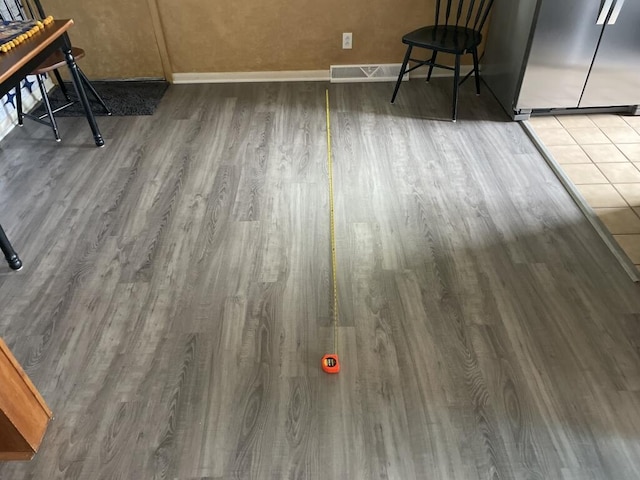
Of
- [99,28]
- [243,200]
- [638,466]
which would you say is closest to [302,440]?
[638,466]

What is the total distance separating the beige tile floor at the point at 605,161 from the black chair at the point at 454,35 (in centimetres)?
60

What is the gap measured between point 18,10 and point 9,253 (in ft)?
7.06

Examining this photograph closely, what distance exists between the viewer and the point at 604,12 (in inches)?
102

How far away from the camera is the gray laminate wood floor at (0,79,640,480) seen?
141 cm

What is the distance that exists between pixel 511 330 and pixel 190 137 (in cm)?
217

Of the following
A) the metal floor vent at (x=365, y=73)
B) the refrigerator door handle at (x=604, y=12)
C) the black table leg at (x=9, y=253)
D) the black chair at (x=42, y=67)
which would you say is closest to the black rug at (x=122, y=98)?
the black chair at (x=42, y=67)

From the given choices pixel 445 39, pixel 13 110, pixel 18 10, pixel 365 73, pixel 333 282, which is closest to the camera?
pixel 333 282

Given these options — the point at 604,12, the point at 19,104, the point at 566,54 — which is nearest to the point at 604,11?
the point at 604,12

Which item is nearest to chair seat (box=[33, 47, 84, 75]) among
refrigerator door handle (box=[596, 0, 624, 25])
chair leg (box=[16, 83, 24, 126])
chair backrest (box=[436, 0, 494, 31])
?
chair leg (box=[16, 83, 24, 126])

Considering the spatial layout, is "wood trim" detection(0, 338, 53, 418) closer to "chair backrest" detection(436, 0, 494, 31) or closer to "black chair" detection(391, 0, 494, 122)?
"black chair" detection(391, 0, 494, 122)

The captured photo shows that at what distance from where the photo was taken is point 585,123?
296 centimetres

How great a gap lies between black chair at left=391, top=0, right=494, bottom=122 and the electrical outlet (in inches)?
18.7

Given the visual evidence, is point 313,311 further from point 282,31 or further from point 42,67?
point 282,31

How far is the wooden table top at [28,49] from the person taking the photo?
1.93 metres
